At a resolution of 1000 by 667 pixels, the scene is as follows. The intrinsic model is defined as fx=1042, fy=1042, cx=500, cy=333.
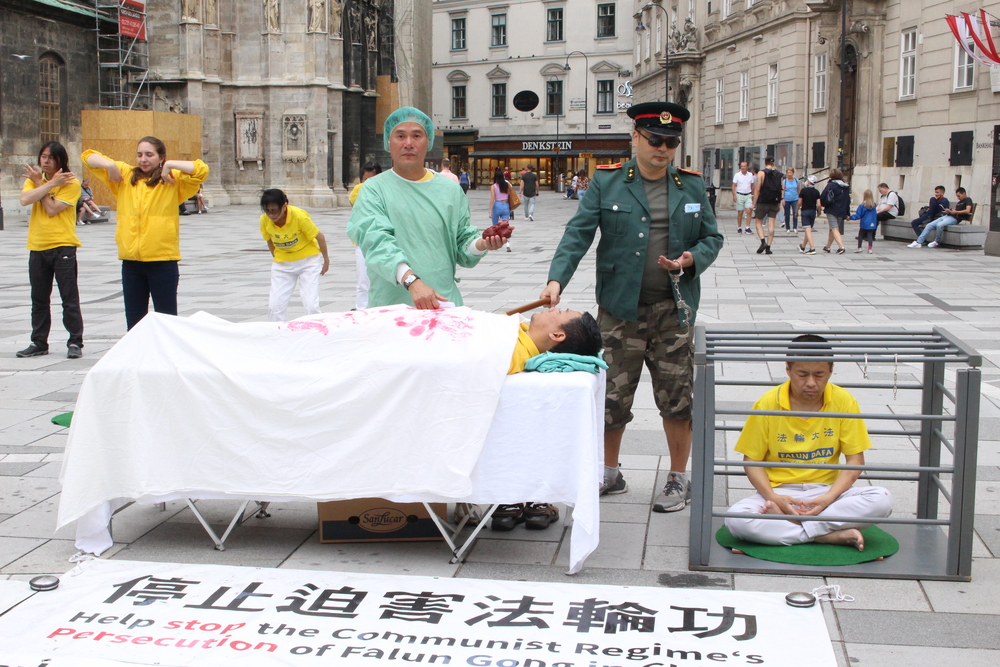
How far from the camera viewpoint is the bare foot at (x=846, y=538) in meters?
4.30

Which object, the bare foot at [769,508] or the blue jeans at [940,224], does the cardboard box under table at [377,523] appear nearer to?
the bare foot at [769,508]

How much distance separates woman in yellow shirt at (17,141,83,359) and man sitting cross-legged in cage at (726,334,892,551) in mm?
6641

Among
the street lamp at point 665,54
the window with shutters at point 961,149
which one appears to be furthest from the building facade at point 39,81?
the window with shutters at point 961,149

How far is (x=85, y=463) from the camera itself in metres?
4.29

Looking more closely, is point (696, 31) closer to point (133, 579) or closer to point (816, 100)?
point (816, 100)

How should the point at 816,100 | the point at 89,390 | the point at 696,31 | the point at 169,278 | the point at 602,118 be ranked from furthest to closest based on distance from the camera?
the point at 602,118 → the point at 696,31 → the point at 816,100 → the point at 169,278 → the point at 89,390

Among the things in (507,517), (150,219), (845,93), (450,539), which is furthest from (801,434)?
(845,93)

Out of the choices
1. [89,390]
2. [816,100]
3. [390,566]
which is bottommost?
[390,566]

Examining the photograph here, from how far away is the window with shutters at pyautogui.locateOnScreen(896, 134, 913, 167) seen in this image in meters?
26.0

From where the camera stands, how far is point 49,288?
9188mm

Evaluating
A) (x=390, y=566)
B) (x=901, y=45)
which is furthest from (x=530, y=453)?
(x=901, y=45)

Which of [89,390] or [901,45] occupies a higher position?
[901,45]

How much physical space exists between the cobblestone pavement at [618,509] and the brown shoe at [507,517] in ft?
0.17

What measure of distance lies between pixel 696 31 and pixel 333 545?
4125 cm
